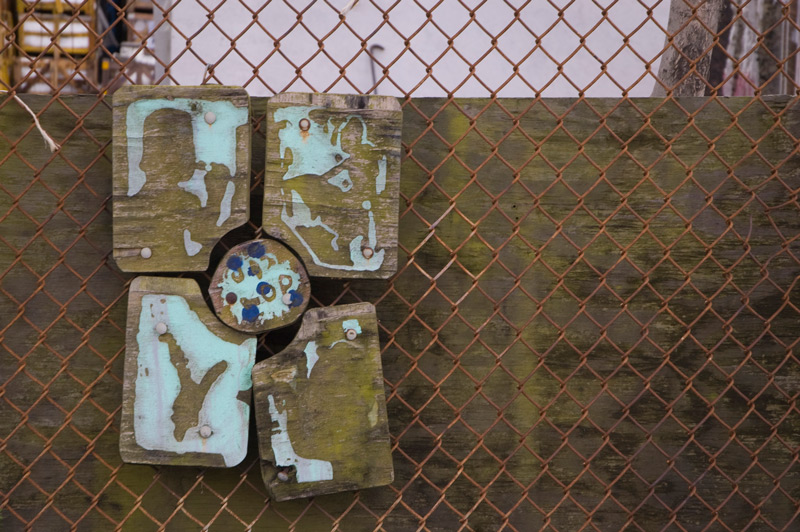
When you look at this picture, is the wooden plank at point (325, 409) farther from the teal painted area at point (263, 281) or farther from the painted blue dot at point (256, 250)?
the painted blue dot at point (256, 250)

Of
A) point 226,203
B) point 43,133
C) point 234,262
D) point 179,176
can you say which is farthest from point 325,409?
point 43,133

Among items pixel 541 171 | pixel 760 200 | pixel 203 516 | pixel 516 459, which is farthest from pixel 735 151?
pixel 203 516

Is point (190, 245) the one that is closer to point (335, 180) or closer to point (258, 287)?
point (258, 287)

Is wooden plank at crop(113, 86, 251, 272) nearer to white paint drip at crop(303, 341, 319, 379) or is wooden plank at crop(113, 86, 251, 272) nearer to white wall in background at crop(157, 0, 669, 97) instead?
white paint drip at crop(303, 341, 319, 379)

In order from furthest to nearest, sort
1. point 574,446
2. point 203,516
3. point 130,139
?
point 574,446 → point 203,516 → point 130,139

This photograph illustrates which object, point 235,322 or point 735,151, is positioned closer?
point 235,322

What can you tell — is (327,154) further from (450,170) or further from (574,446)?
(574,446)

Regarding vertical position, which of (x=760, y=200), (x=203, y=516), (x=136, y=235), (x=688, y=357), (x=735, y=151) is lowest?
(x=203, y=516)
